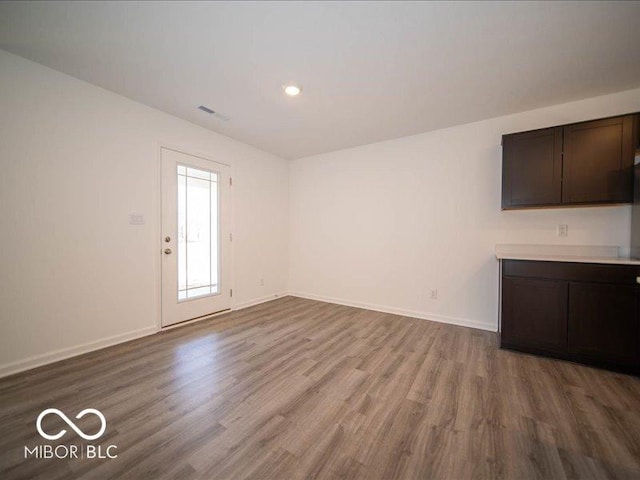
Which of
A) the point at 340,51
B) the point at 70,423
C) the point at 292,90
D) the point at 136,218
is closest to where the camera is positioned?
the point at 70,423

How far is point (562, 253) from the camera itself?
2.80 meters

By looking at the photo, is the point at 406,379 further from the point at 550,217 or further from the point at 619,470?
the point at 550,217

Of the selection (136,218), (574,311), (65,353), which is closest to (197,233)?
(136,218)

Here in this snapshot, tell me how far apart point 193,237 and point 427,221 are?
10.9 ft

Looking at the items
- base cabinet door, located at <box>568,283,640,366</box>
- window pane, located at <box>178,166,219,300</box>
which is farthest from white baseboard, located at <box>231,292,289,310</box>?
base cabinet door, located at <box>568,283,640,366</box>

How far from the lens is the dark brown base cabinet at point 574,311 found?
2.13 meters

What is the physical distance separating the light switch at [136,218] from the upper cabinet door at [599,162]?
4.64 metres

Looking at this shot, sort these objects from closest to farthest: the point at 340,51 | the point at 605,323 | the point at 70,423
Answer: the point at 70,423
the point at 340,51
the point at 605,323

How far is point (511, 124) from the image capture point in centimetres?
305

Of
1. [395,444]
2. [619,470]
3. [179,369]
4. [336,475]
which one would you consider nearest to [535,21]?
[619,470]

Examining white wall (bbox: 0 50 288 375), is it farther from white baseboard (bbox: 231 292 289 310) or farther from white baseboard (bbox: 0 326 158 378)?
white baseboard (bbox: 231 292 289 310)

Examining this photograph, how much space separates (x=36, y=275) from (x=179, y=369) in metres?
1.53

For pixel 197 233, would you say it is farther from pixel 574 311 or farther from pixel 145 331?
pixel 574 311

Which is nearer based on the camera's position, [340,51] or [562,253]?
[340,51]
